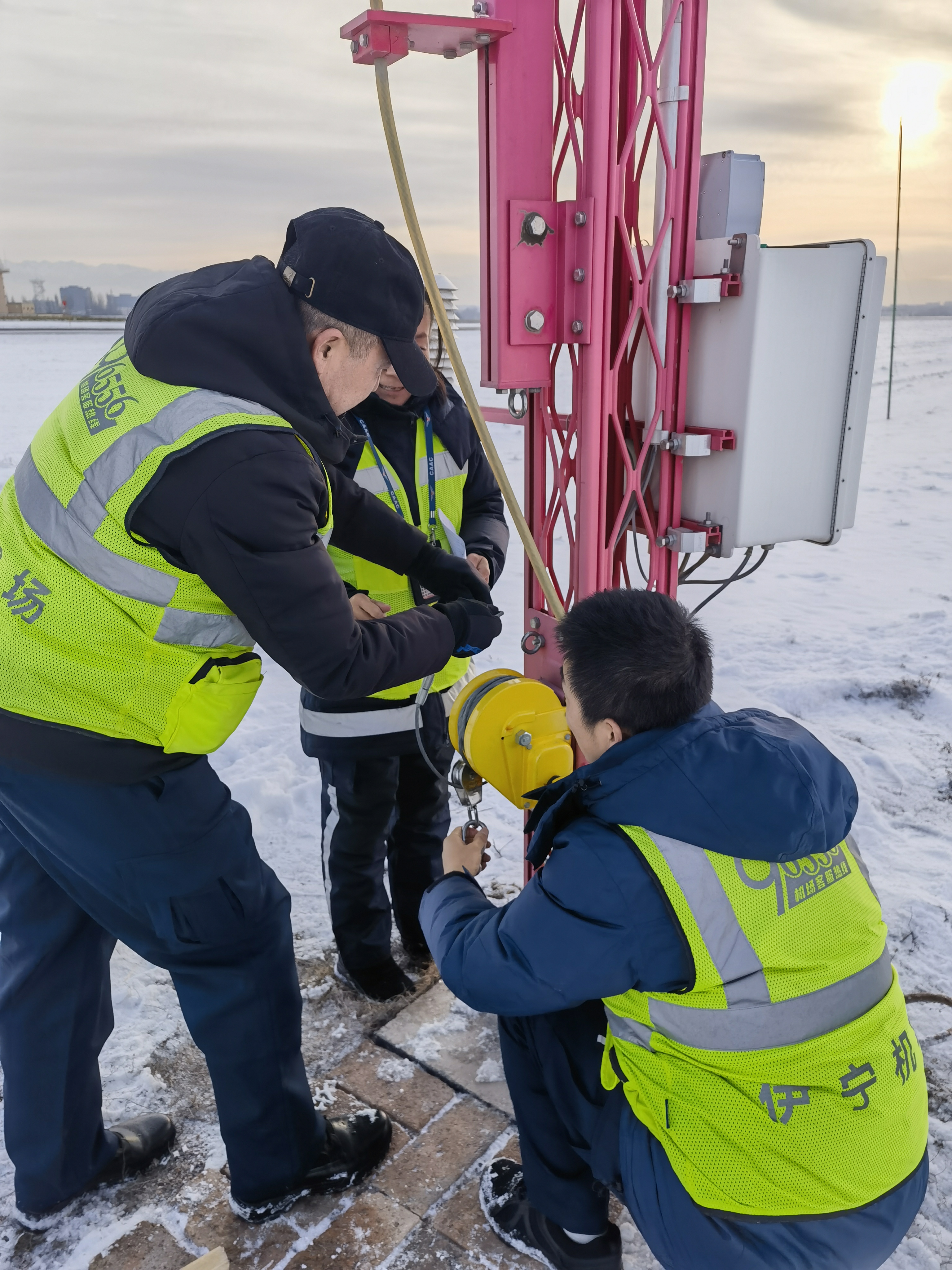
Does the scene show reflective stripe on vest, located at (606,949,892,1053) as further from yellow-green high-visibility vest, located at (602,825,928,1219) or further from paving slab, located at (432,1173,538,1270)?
paving slab, located at (432,1173,538,1270)

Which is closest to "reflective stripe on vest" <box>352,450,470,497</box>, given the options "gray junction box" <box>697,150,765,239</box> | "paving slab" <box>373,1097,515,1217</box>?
"gray junction box" <box>697,150,765,239</box>

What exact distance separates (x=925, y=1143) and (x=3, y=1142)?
6.89 ft

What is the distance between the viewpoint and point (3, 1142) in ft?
7.40

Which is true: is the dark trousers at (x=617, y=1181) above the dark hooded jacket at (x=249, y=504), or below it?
below

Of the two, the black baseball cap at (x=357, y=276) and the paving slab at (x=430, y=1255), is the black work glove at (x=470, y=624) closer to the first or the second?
the black baseball cap at (x=357, y=276)

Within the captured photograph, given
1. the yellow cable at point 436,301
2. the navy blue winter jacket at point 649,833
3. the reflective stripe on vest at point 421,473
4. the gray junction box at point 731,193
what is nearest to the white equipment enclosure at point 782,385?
the gray junction box at point 731,193

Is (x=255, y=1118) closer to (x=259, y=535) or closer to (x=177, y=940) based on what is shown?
(x=177, y=940)

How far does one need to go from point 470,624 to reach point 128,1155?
58.2 inches

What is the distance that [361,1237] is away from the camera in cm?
197

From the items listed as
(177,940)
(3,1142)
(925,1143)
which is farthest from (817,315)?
(3,1142)

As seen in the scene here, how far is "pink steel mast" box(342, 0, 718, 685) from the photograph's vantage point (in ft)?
6.44

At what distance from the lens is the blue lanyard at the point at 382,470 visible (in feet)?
7.93

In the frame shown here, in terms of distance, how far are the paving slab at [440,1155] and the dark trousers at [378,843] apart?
56cm

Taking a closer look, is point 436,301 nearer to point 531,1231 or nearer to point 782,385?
point 782,385
